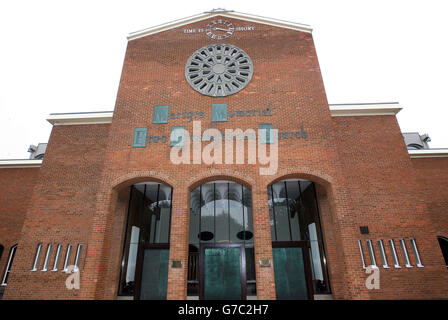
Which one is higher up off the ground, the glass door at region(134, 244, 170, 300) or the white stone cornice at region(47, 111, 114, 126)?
the white stone cornice at region(47, 111, 114, 126)

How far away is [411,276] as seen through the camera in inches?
381

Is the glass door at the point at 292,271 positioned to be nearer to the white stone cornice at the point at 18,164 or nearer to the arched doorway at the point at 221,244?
the arched doorway at the point at 221,244

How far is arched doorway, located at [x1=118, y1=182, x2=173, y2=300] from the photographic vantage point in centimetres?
1138

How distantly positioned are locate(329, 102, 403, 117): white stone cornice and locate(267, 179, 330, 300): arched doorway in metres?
3.91

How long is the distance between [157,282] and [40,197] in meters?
6.69

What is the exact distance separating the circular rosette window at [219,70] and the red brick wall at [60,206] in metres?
5.45

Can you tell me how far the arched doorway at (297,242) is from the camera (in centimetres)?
1100

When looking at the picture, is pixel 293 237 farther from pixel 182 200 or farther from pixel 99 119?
pixel 99 119

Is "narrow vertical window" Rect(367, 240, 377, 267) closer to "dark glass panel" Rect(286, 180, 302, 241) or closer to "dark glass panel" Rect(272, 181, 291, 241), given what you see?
"dark glass panel" Rect(286, 180, 302, 241)

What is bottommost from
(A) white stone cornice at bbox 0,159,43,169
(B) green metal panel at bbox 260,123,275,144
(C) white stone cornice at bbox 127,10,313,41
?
(B) green metal panel at bbox 260,123,275,144

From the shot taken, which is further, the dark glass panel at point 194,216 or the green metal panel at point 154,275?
the dark glass panel at point 194,216

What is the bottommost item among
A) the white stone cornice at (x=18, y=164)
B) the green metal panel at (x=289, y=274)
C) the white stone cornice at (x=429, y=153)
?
the green metal panel at (x=289, y=274)

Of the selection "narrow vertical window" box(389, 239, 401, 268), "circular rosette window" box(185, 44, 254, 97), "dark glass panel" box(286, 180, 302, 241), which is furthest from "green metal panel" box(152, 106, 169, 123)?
"narrow vertical window" box(389, 239, 401, 268)

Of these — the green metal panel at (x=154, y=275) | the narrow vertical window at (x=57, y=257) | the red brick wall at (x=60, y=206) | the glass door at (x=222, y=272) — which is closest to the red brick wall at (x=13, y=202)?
the red brick wall at (x=60, y=206)
